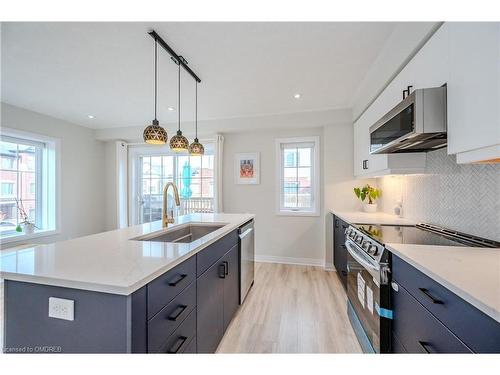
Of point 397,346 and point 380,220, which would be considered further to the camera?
point 380,220

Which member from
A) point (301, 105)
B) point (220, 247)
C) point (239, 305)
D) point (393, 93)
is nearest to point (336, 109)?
point (301, 105)

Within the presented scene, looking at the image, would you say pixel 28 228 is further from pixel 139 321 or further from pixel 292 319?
pixel 292 319

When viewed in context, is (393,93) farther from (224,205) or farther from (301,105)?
(224,205)

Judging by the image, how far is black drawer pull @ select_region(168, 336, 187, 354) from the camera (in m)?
1.03

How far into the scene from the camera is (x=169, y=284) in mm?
1019

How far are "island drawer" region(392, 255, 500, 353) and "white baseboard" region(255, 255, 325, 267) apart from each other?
8.10ft

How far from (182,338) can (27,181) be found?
402cm

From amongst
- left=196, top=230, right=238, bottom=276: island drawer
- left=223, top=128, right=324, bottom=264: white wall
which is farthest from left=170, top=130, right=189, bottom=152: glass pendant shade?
left=223, top=128, right=324, bottom=264: white wall

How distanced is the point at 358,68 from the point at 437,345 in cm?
232

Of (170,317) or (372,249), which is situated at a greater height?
(372,249)

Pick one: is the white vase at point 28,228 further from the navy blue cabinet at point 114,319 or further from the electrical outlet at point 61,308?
the electrical outlet at point 61,308

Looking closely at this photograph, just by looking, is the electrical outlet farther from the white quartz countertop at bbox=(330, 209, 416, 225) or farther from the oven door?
the white quartz countertop at bbox=(330, 209, 416, 225)

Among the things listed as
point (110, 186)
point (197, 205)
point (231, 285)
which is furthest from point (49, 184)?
point (231, 285)

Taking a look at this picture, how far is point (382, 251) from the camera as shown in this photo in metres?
1.35
